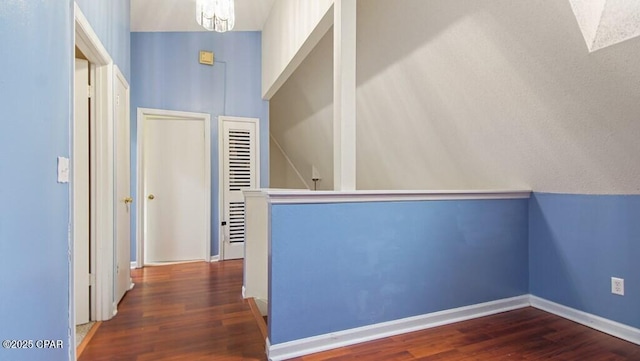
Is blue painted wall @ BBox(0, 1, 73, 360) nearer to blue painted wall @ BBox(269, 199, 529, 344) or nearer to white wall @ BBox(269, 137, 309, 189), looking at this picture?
blue painted wall @ BBox(269, 199, 529, 344)

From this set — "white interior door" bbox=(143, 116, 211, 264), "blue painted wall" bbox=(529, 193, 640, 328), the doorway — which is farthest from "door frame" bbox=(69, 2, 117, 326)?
"blue painted wall" bbox=(529, 193, 640, 328)

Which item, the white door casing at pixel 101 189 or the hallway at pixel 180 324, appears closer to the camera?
the hallway at pixel 180 324

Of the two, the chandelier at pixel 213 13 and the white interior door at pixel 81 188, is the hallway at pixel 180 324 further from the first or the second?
the chandelier at pixel 213 13

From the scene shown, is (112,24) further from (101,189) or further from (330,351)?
(330,351)

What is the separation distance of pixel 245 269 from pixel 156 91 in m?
2.57

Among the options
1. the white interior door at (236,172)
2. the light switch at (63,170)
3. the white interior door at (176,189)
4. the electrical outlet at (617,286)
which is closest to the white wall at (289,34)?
the white interior door at (236,172)

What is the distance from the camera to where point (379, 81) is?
3406 mm

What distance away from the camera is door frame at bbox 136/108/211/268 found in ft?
12.7

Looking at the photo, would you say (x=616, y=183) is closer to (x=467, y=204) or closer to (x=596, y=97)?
(x=596, y=97)

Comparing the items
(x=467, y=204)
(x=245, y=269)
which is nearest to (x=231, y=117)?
(x=245, y=269)

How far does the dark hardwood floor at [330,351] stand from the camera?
1.92m

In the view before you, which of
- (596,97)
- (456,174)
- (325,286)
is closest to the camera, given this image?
(596,97)

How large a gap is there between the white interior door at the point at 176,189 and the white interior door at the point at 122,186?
105 cm

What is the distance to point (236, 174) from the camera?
438 cm
